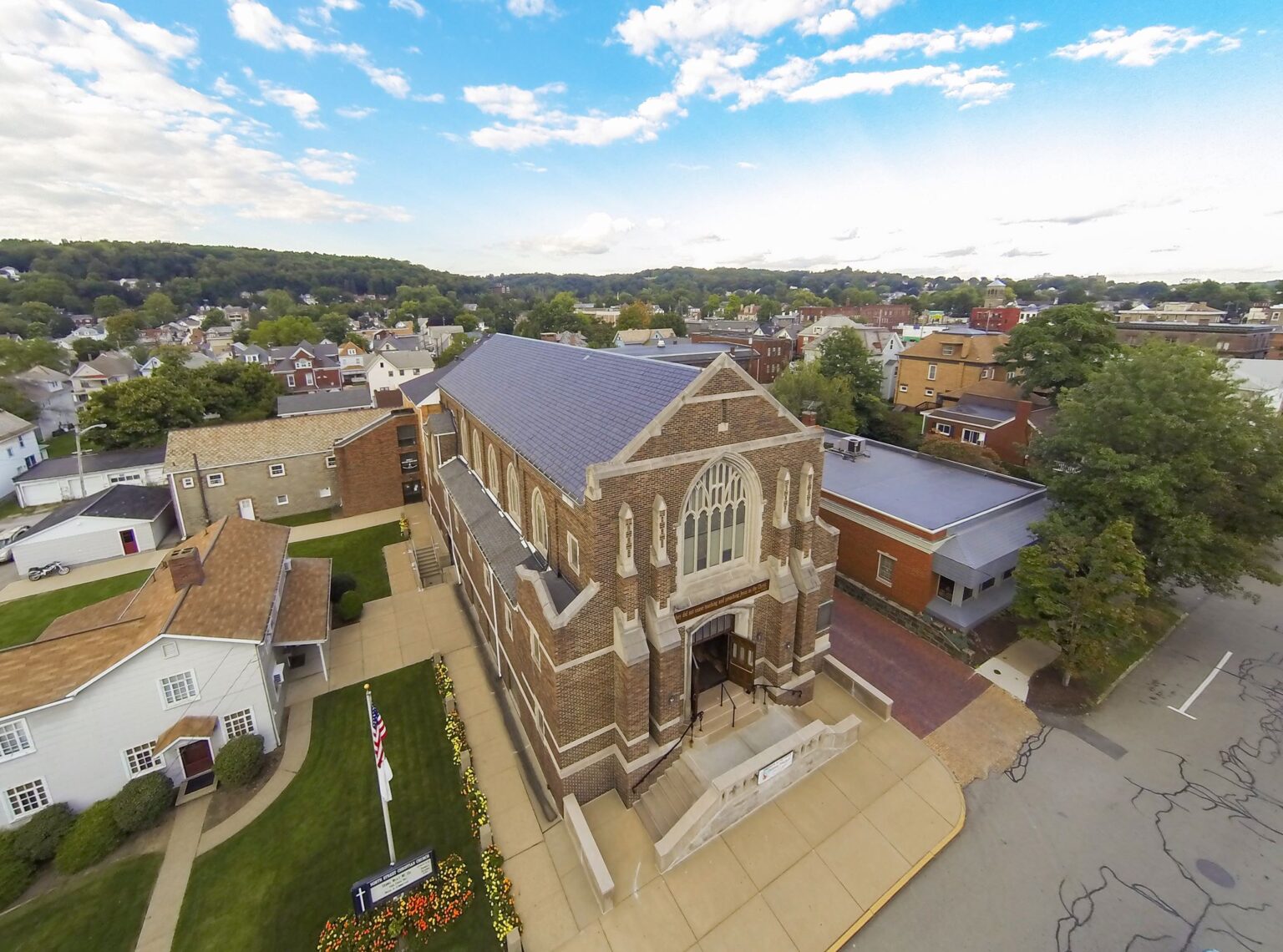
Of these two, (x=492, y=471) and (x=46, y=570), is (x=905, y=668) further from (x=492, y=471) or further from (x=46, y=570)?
(x=46, y=570)

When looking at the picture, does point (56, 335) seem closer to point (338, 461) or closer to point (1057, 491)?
point (338, 461)

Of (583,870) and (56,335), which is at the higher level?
(56,335)

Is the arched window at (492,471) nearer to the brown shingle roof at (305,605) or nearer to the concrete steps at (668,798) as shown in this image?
the brown shingle roof at (305,605)

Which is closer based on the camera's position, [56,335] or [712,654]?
[712,654]

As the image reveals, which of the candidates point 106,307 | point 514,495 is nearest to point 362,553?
point 514,495

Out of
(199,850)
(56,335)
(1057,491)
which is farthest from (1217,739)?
(56,335)

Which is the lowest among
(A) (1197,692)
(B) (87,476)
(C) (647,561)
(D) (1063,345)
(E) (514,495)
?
(A) (1197,692)

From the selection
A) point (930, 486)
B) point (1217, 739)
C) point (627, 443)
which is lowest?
point (1217, 739)
